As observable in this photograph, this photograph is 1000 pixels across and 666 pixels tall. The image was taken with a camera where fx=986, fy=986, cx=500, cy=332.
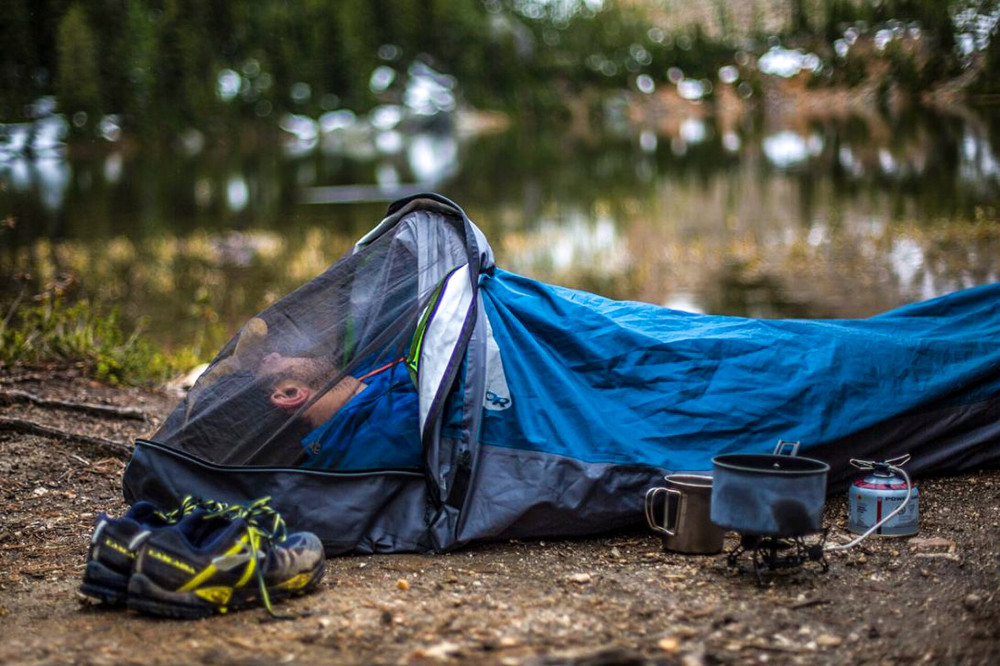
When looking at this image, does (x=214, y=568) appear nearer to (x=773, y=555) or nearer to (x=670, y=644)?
(x=670, y=644)

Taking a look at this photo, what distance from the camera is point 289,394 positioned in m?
3.87

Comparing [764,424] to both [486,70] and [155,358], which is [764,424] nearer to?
[155,358]

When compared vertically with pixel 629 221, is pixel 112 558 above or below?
below

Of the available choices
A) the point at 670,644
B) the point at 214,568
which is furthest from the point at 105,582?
the point at 670,644

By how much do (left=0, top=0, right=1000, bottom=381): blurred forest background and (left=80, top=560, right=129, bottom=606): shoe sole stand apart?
4061 millimetres

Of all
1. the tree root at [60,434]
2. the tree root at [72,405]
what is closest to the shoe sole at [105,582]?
the tree root at [60,434]

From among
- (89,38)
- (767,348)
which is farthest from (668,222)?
(767,348)

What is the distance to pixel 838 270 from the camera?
44.2 feet

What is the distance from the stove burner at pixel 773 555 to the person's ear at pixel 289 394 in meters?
1.71

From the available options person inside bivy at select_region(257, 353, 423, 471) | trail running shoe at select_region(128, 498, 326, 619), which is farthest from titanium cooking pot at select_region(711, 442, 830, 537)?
trail running shoe at select_region(128, 498, 326, 619)

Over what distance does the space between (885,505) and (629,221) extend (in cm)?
1725

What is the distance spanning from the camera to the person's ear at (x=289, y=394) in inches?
151

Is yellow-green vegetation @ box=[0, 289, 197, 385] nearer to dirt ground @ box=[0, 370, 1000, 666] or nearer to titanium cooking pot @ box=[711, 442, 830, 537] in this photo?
dirt ground @ box=[0, 370, 1000, 666]

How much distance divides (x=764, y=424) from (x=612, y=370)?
668mm
